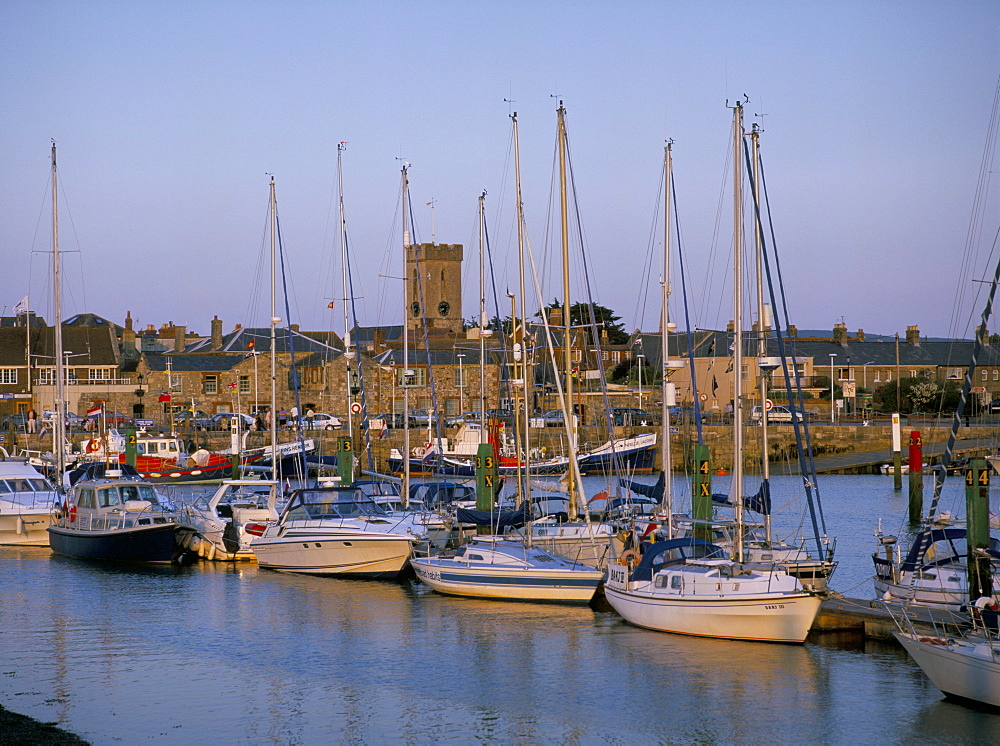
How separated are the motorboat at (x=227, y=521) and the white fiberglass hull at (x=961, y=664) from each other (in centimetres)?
1783

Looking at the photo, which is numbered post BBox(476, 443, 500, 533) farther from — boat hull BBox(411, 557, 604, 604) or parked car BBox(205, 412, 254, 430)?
parked car BBox(205, 412, 254, 430)

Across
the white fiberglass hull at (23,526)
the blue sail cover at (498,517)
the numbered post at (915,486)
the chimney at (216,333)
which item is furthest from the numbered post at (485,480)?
the chimney at (216,333)

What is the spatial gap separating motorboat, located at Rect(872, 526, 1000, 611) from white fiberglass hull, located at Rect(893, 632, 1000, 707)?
2537 millimetres

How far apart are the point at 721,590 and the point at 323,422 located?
47.2m

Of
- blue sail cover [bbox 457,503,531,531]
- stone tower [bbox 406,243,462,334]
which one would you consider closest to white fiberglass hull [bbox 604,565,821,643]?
blue sail cover [bbox 457,503,531,531]

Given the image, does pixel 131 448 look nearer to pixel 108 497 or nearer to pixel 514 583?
pixel 108 497

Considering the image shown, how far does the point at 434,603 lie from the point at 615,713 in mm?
8503

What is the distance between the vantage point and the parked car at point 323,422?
2576 inches

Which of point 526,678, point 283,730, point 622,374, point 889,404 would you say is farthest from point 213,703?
point 622,374

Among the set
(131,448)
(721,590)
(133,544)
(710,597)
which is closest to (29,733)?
(710,597)

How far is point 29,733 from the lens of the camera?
592 inches

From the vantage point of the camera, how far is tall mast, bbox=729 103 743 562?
20.9m

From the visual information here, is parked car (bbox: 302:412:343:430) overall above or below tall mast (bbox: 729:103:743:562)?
below

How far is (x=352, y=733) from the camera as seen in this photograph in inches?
635
